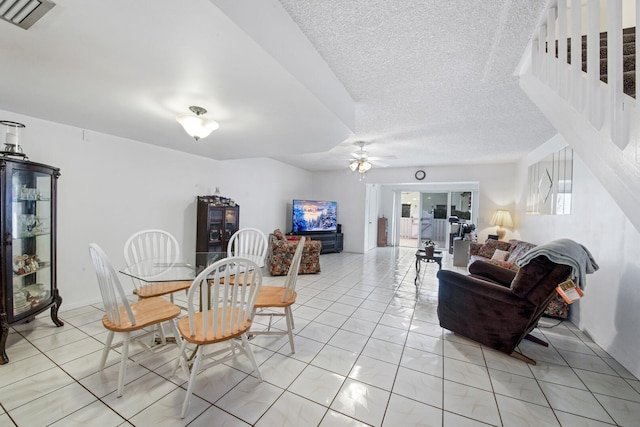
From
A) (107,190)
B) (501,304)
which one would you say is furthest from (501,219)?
(107,190)

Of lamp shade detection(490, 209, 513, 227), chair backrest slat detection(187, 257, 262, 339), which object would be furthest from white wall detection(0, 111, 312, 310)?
lamp shade detection(490, 209, 513, 227)

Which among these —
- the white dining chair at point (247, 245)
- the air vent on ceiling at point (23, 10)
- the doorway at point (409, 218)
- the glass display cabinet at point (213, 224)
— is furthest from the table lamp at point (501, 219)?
the air vent on ceiling at point (23, 10)

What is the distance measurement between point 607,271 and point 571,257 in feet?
3.43

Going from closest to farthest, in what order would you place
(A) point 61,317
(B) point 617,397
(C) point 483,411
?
(C) point 483,411 → (B) point 617,397 → (A) point 61,317

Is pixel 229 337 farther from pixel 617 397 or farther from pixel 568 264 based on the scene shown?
pixel 617 397

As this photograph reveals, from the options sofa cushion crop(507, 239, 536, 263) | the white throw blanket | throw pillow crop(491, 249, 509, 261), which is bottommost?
throw pillow crop(491, 249, 509, 261)

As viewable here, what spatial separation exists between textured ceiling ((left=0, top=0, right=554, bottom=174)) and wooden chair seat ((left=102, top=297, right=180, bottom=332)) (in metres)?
1.66

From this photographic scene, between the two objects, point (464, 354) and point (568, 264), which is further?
point (464, 354)

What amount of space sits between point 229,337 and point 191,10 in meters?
1.76

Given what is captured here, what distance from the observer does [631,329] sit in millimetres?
2059

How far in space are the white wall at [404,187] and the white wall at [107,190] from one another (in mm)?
3679

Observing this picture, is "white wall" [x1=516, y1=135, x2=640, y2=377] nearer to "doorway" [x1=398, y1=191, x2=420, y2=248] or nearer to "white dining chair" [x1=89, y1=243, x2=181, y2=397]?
"white dining chair" [x1=89, y1=243, x2=181, y2=397]

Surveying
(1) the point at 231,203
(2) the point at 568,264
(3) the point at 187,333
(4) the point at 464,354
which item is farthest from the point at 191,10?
(1) the point at 231,203

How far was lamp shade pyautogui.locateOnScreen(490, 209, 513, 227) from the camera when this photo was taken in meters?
5.28
